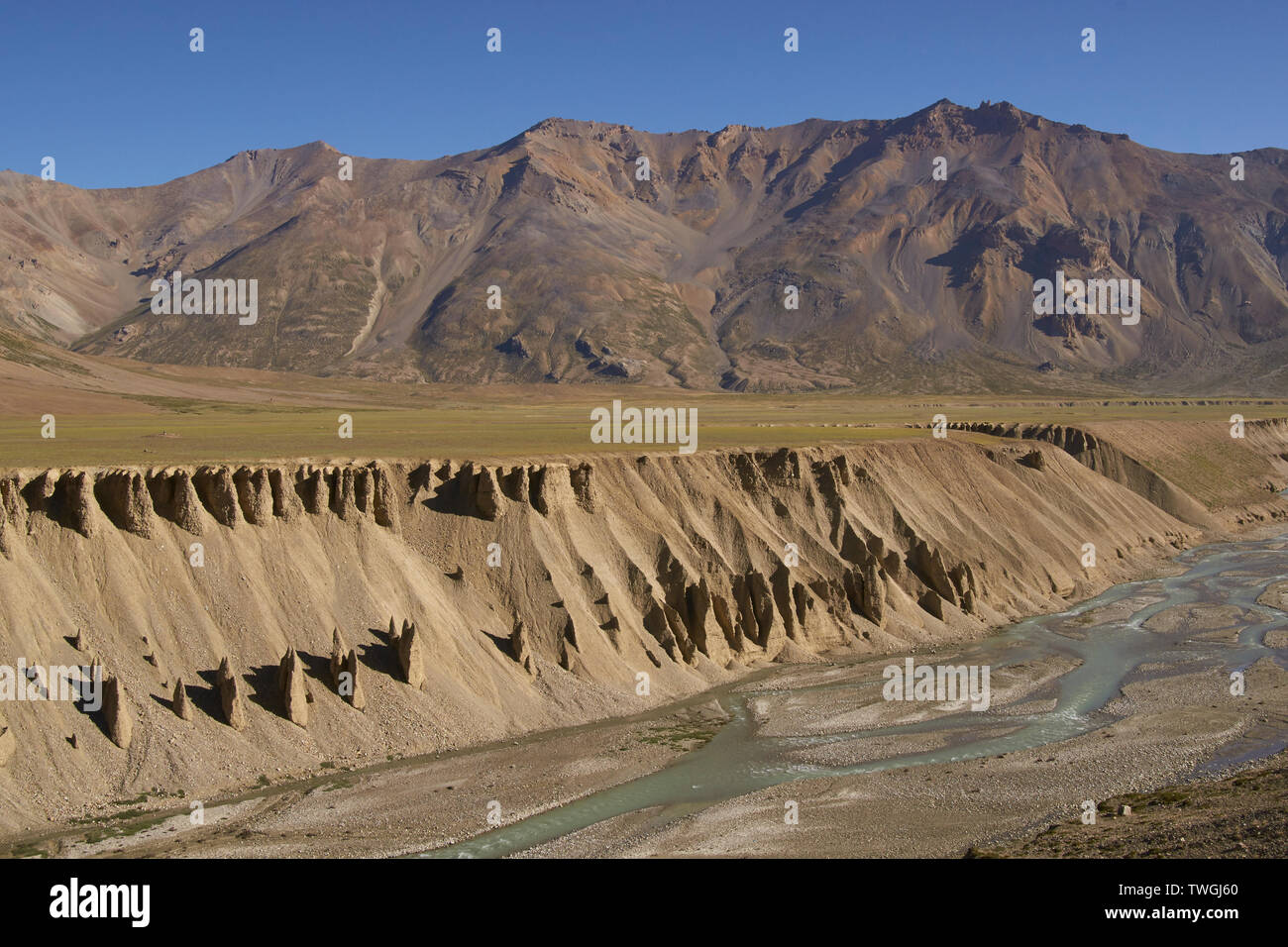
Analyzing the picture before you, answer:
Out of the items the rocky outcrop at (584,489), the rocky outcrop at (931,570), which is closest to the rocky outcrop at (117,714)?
the rocky outcrop at (584,489)

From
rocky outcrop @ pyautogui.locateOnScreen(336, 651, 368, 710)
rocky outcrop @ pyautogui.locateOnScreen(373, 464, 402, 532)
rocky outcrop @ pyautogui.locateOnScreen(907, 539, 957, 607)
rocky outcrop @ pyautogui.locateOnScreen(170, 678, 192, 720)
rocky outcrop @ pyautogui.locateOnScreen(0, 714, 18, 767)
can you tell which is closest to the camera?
rocky outcrop @ pyautogui.locateOnScreen(0, 714, 18, 767)

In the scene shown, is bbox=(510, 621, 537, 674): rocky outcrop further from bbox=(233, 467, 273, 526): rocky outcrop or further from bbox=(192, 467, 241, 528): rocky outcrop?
bbox=(192, 467, 241, 528): rocky outcrop

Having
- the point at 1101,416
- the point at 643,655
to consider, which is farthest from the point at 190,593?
the point at 1101,416

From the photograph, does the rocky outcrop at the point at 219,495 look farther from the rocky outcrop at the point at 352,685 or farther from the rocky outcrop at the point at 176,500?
the rocky outcrop at the point at 352,685

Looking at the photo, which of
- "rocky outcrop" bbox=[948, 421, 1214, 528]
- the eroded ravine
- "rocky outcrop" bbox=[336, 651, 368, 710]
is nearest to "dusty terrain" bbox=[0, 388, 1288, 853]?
"rocky outcrop" bbox=[336, 651, 368, 710]

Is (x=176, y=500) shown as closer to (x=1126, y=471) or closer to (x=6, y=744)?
(x=6, y=744)

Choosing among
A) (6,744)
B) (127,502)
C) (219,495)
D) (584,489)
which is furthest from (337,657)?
(584,489)
